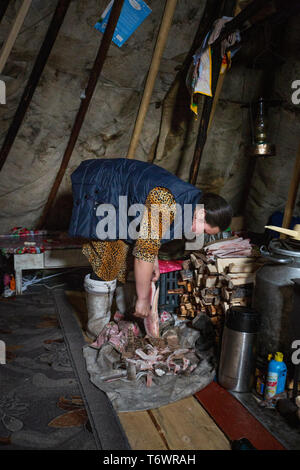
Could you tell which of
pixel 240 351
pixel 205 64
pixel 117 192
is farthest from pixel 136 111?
pixel 240 351

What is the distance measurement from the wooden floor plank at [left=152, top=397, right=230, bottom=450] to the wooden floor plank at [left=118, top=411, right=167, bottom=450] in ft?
0.15

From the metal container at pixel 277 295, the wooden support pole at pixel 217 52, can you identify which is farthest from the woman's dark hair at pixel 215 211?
the wooden support pole at pixel 217 52

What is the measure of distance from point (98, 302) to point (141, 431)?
1.00m

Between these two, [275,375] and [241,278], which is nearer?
[275,375]

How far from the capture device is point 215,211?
2.02 meters

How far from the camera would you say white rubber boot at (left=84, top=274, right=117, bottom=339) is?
2.46m

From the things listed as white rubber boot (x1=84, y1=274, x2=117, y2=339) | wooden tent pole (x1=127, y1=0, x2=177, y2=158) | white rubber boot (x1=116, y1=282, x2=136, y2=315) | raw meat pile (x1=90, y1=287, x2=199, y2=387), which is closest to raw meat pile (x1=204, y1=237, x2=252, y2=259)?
raw meat pile (x1=90, y1=287, x2=199, y2=387)

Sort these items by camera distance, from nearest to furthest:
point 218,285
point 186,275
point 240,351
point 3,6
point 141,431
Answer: point 141,431 → point 240,351 → point 3,6 → point 218,285 → point 186,275

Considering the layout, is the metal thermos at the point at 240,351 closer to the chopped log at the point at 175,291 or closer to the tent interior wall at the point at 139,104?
the tent interior wall at the point at 139,104

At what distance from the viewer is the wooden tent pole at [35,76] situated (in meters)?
2.44

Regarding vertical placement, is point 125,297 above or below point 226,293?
below

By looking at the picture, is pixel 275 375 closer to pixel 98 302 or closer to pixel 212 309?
pixel 212 309

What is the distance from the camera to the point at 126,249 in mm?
2439

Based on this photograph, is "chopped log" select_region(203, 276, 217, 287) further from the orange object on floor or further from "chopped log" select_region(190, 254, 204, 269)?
the orange object on floor
